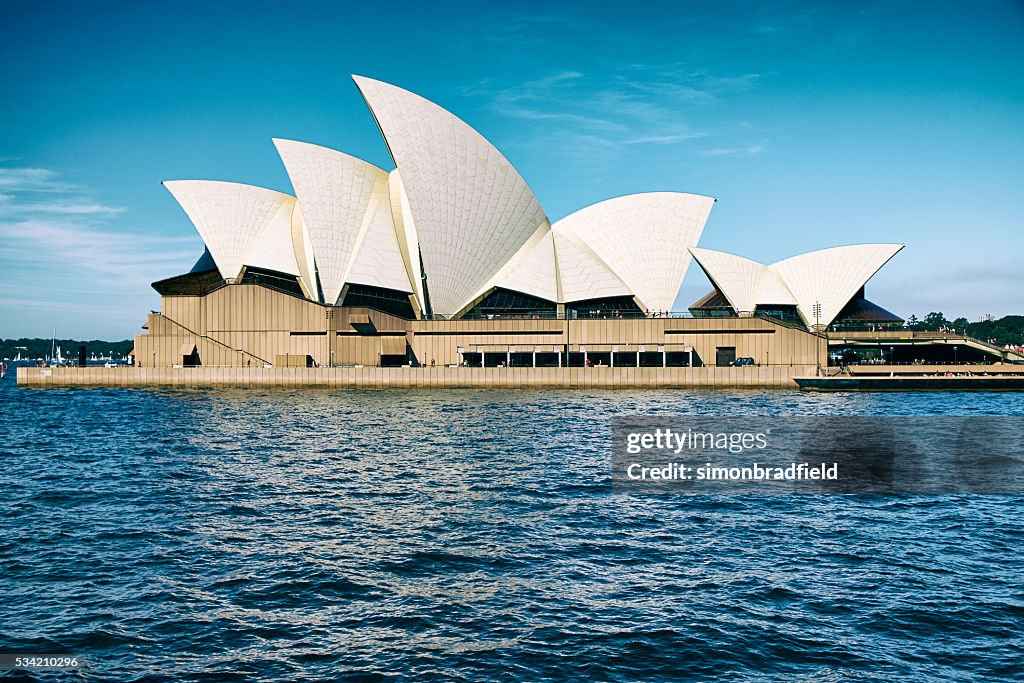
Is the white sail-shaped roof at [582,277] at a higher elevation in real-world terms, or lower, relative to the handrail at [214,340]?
higher

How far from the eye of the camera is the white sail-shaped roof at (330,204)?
217 feet

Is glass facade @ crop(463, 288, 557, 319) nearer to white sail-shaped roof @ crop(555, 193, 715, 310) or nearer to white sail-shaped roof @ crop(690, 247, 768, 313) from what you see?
white sail-shaped roof @ crop(555, 193, 715, 310)

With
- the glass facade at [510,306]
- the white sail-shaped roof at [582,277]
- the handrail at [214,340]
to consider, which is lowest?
the handrail at [214,340]

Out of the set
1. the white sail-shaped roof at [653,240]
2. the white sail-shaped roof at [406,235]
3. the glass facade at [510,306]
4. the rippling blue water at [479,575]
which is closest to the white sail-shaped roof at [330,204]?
the white sail-shaped roof at [406,235]


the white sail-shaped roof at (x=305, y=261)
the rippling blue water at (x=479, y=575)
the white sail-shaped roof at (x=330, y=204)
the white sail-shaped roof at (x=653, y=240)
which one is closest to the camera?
the rippling blue water at (x=479, y=575)

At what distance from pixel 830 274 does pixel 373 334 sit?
1784 inches

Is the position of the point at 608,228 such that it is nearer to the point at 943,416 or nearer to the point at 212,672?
the point at 943,416

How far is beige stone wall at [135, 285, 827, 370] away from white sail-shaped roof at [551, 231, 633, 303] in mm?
5610

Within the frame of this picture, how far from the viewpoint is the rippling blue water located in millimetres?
9977

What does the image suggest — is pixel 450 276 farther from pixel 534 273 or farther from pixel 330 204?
pixel 330 204

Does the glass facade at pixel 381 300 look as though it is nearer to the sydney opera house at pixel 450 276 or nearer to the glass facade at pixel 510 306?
the sydney opera house at pixel 450 276

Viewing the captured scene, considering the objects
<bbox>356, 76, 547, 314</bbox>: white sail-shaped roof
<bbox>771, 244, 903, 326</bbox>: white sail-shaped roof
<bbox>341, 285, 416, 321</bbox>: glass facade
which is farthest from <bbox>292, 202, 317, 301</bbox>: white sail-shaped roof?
<bbox>771, 244, 903, 326</bbox>: white sail-shaped roof

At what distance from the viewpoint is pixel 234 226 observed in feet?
230

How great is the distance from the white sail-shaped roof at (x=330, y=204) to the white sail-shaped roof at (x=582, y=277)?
59.4ft
